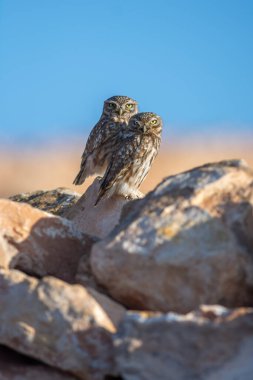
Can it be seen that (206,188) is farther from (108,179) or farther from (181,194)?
(108,179)

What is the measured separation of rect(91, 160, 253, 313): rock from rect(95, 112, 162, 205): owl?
5.12 metres

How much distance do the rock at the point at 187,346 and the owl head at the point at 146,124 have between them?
688 centimetres

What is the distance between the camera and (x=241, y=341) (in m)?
4.07

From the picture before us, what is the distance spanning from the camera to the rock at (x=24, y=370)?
479 centimetres

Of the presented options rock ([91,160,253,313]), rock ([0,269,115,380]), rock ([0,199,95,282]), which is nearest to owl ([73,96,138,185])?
rock ([0,199,95,282])

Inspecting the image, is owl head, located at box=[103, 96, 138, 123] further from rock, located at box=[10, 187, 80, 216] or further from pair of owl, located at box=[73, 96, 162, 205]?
rock, located at box=[10, 187, 80, 216]

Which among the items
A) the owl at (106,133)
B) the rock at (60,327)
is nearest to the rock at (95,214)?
the owl at (106,133)

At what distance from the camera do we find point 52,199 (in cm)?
1031

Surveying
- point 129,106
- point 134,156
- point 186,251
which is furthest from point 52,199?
point 186,251

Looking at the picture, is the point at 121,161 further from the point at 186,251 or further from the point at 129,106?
the point at 186,251

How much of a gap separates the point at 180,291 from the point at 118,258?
39cm

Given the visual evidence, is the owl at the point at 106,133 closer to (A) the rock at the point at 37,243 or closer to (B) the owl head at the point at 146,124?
(B) the owl head at the point at 146,124

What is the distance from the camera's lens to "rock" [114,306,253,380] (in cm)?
407

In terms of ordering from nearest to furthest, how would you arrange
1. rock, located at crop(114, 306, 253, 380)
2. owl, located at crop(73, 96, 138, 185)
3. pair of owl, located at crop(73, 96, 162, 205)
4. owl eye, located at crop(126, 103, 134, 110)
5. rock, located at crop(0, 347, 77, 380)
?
rock, located at crop(114, 306, 253, 380), rock, located at crop(0, 347, 77, 380), pair of owl, located at crop(73, 96, 162, 205), owl, located at crop(73, 96, 138, 185), owl eye, located at crop(126, 103, 134, 110)
